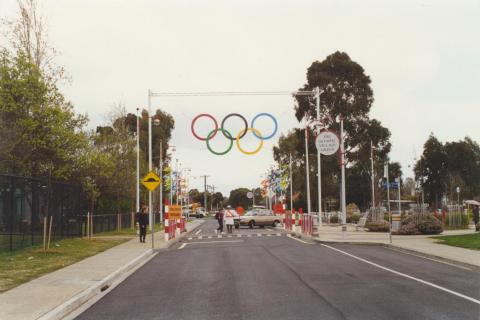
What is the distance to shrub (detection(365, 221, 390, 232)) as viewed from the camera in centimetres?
3781

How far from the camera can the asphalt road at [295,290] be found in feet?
31.8

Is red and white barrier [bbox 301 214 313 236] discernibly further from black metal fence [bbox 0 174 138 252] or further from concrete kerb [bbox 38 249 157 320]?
concrete kerb [bbox 38 249 157 320]

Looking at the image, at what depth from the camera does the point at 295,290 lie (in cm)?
1216

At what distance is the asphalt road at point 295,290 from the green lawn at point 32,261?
2382 mm

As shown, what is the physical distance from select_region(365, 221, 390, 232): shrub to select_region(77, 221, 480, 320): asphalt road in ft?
60.1

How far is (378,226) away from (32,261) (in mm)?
24763

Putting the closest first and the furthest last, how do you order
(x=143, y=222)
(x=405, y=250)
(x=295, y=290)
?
(x=295, y=290) → (x=405, y=250) → (x=143, y=222)

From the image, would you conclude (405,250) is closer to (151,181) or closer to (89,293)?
(151,181)

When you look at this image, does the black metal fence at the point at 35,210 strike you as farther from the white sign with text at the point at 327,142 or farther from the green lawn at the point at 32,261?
the white sign with text at the point at 327,142

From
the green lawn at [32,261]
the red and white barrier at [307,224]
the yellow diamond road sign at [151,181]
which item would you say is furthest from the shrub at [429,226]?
the green lawn at [32,261]

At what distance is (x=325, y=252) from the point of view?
2264 cm

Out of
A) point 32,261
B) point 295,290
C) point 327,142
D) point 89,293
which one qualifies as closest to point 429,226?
point 327,142

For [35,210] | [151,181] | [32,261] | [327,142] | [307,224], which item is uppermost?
[327,142]

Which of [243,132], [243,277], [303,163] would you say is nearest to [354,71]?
[303,163]
